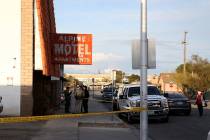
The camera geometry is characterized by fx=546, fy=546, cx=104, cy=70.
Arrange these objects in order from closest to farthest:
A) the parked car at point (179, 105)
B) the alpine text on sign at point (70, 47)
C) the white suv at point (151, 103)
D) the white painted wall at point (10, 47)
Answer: the white painted wall at point (10, 47) → the white suv at point (151, 103) → the alpine text on sign at point (70, 47) → the parked car at point (179, 105)

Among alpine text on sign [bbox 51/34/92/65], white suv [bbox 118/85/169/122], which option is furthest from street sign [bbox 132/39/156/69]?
alpine text on sign [bbox 51/34/92/65]

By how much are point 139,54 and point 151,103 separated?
563 inches

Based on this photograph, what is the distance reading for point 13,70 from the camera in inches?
1000

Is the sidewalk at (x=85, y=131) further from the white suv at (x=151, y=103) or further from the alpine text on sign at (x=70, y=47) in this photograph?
the alpine text on sign at (x=70, y=47)

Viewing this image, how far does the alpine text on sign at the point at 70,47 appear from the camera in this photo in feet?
92.4

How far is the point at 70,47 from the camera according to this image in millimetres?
28297

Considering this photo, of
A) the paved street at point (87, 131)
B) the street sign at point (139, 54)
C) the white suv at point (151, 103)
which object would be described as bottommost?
the paved street at point (87, 131)

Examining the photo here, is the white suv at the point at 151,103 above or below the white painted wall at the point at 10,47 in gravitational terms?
below

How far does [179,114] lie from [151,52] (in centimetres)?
2372

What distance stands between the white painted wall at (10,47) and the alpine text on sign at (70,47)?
3091mm

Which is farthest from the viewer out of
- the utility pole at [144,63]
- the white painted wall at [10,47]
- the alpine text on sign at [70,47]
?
the alpine text on sign at [70,47]

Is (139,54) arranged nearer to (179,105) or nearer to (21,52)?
(21,52)

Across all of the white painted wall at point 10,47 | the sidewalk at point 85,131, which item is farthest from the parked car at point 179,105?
the white painted wall at point 10,47

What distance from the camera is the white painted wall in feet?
83.0
